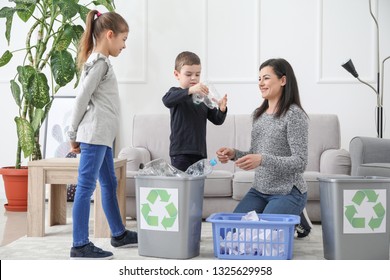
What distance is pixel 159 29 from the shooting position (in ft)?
15.9

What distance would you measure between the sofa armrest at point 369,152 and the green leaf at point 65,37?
2227 mm

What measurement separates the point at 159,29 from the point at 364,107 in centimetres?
185

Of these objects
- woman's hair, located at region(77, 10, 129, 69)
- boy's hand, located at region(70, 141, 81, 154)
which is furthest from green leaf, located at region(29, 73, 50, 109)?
boy's hand, located at region(70, 141, 81, 154)

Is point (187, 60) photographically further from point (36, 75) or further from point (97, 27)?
point (36, 75)

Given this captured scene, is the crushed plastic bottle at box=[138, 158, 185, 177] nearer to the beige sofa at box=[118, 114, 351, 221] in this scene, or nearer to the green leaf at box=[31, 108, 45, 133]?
the beige sofa at box=[118, 114, 351, 221]

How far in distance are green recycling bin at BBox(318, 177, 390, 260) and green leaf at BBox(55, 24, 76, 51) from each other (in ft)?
8.32

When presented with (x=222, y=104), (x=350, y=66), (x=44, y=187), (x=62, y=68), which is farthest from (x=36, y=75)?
(x=350, y=66)

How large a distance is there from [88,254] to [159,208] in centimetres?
40

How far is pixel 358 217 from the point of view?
2479 millimetres

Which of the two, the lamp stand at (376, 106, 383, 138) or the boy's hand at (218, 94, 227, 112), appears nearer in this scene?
the boy's hand at (218, 94, 227, 112)

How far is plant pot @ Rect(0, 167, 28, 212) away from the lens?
14.4 feet

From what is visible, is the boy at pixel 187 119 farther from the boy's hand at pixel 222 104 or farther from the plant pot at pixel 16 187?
the plant pot at pixel 16 187

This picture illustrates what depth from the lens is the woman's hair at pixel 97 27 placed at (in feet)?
8.96
